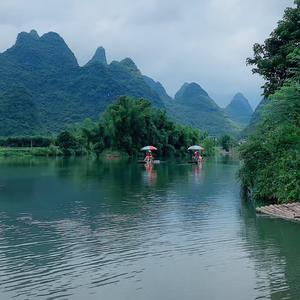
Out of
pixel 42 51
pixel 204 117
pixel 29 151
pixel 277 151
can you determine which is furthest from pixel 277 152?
pixel 204 117

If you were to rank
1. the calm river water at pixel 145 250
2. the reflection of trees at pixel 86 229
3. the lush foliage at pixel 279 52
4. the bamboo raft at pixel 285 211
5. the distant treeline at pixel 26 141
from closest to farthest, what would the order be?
the calm river water at pixel 145 250 < the reflection of trees at pixel 86 229 < the bamboo raft at pixel 285 211 < the lush foliage at pixel 279 52 < the distant treeline at pixel 26 141

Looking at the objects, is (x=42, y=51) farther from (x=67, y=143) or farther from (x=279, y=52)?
(x=279, y=52)

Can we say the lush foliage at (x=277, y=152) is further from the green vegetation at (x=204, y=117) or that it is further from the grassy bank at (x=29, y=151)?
the green vegetation at (x=204, y=117)

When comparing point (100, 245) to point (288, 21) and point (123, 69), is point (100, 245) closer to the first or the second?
point (288, 21)

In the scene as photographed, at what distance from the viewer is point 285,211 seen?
1634cm

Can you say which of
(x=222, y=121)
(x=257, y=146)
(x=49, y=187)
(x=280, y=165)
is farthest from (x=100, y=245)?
(x=222, y=121)

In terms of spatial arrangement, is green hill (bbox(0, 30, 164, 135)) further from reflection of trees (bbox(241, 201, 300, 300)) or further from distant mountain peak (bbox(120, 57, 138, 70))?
reflection of trees (bbox(241, 201, 300, 300))

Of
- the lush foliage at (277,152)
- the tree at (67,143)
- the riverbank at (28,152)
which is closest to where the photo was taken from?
the lush foliage at (277,152)

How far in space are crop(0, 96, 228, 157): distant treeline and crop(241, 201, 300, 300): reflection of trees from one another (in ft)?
191

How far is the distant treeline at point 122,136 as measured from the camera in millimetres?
75062

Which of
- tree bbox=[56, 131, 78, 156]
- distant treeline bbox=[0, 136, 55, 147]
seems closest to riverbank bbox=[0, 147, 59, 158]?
tree bbox=[56, 131, 78, 156]

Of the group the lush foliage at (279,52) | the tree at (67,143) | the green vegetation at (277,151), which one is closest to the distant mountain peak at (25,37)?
the tree at (67,143)

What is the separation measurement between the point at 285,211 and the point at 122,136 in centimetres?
5967

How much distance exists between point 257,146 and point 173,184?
9.47 m
